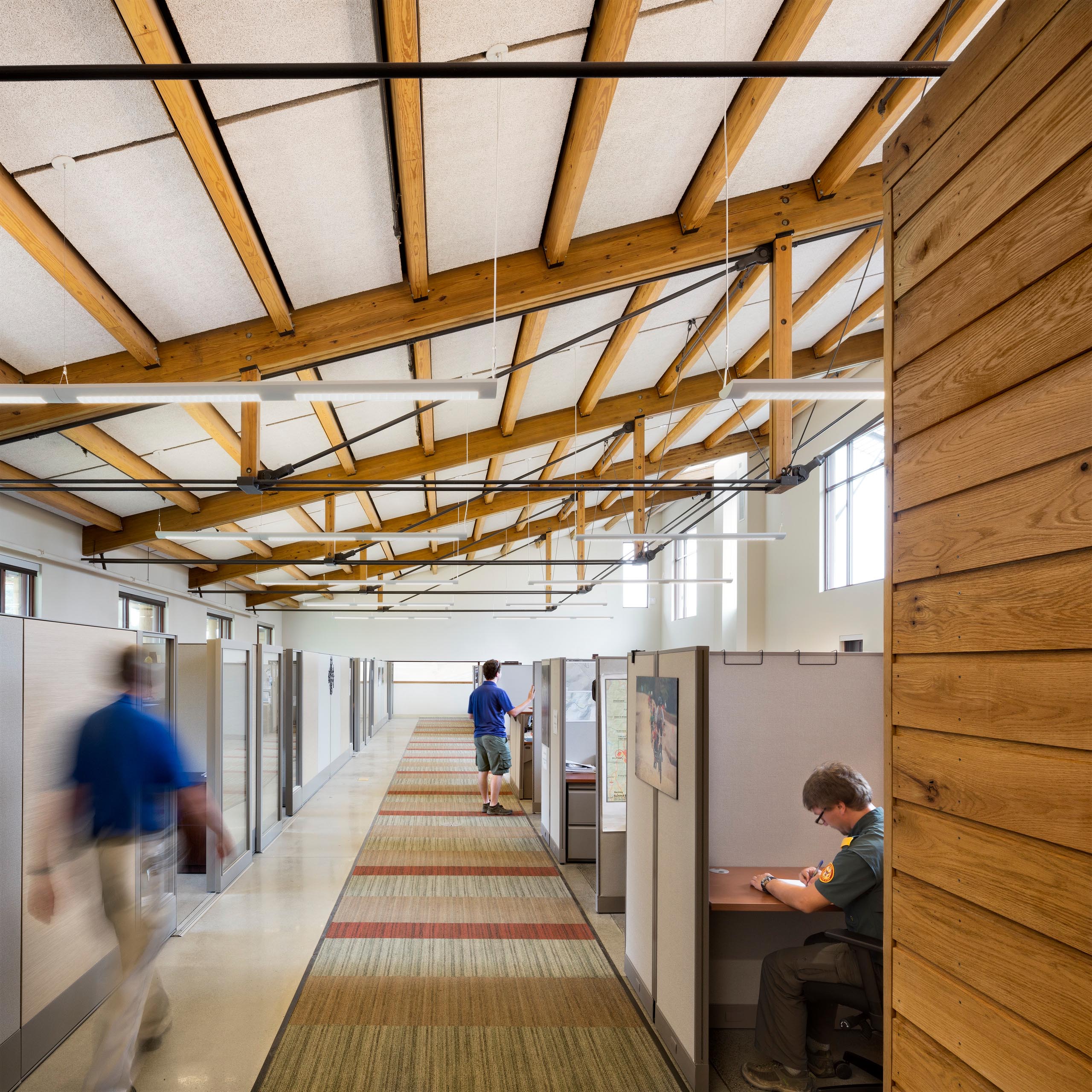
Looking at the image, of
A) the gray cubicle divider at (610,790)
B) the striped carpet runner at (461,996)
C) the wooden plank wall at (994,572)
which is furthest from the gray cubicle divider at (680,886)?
the wooden plank wall at (994,572)

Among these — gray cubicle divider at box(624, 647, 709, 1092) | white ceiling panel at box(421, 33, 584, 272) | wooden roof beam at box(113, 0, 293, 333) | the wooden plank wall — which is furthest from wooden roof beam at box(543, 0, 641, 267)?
gray cubicle divider at box(624, 647, 709, 1092)

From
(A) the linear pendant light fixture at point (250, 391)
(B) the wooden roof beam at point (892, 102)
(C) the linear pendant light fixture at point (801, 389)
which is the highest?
(B) the wooden roof beam at point (892, 102)

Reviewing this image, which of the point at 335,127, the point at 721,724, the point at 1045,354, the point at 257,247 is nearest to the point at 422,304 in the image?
the point at 257,247

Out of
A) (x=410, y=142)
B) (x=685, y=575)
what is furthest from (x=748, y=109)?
(x=685, y=575)

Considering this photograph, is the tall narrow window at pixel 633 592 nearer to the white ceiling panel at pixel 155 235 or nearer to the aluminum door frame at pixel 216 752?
the aluminum door frame at pixel 216 752

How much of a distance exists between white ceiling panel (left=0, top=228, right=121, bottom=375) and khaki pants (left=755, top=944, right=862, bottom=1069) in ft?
15.8

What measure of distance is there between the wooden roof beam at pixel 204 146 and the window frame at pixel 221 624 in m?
12.8

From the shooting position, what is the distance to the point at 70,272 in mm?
4621

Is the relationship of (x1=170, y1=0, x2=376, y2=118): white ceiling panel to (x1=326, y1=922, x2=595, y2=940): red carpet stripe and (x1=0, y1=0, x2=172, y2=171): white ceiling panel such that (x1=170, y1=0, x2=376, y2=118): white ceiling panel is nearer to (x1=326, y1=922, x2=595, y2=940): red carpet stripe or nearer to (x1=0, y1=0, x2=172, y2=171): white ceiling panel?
(x1=0, y1=0, x2=172, y2=171): white ceiling panel

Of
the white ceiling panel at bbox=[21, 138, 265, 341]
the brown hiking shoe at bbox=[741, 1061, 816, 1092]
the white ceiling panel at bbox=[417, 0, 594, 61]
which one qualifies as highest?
the white ceiling panel at bbox=[417, 0, 594, 61]

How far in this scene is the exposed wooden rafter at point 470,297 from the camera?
586cm

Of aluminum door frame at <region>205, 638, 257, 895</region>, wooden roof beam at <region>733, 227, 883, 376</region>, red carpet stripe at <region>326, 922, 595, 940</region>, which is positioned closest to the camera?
red carpet stripe at <region>326, 922, 595, 940</region>

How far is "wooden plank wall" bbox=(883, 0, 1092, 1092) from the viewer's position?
1.24 meters

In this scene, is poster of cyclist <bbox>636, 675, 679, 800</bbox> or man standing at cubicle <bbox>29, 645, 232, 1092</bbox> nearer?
man standing at cubicle <bbox>29, 645, 232, 1092</bbox>
